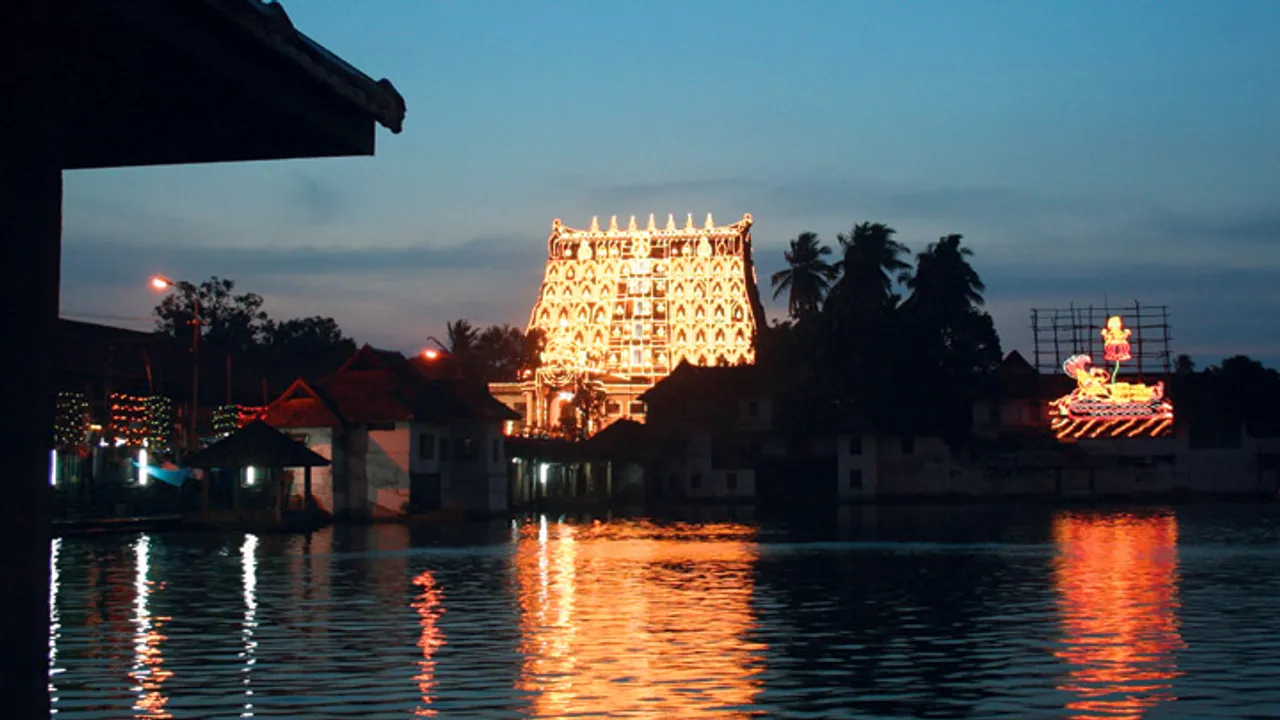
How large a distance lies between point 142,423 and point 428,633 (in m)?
41.2

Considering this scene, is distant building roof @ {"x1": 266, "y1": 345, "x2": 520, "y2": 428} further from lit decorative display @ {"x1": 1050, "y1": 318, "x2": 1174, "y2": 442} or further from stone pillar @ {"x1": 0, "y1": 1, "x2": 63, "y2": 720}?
stone pillar @ {"x1": 0, "y1": 1, "x2": 63, "y2": 720}

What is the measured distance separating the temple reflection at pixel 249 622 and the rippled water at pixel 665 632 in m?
0.06

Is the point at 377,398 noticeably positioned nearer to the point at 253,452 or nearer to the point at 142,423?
the point at 142,423

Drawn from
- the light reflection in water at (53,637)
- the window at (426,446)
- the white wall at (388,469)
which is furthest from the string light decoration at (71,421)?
the light reflection in water at (53,637)

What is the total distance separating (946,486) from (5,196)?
9194 cm

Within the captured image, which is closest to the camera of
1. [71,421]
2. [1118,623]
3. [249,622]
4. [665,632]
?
[665,632]

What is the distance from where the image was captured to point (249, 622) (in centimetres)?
2262

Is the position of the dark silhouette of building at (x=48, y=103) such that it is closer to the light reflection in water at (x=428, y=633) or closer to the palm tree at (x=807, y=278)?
the light reflection in water at (x=428, y=633)

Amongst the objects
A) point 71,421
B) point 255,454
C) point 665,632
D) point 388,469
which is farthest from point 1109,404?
point 665,632

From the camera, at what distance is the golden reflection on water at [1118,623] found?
15094 mm

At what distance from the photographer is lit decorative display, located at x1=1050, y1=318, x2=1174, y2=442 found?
96.2 m

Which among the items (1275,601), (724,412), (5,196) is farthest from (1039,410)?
(5,196)

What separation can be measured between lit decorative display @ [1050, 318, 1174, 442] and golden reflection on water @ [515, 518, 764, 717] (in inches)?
2335

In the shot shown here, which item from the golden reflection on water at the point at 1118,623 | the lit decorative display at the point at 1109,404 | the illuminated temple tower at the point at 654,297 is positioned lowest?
the golden reflection on water at the point at 1118,623
